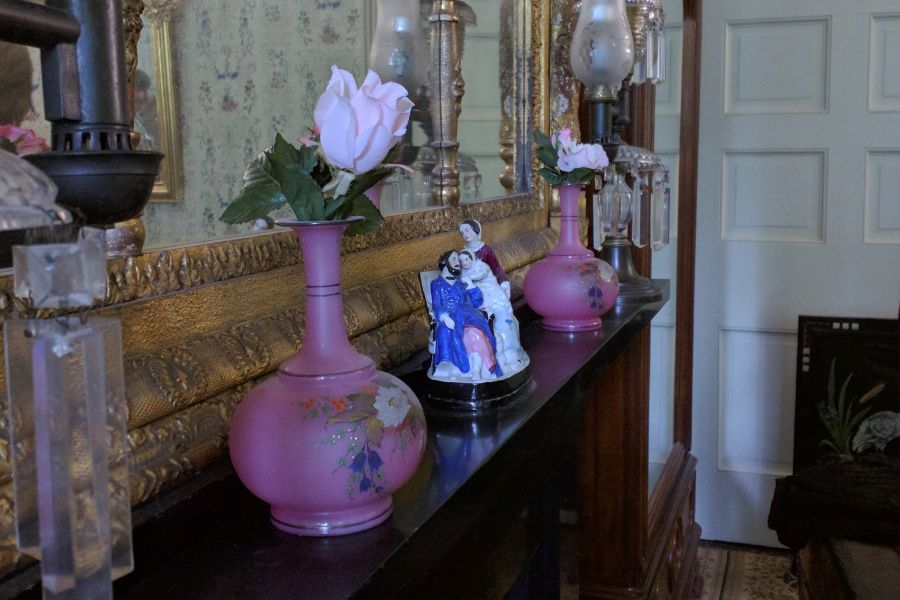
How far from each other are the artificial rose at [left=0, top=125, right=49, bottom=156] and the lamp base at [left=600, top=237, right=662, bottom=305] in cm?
124

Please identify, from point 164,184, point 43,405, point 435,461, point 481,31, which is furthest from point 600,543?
point 43,405

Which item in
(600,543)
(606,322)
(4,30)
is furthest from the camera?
(600,543)

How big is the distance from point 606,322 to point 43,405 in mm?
1157

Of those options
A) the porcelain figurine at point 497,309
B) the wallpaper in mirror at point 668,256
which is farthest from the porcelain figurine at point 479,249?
the wallpaper in mirror at point 668,256

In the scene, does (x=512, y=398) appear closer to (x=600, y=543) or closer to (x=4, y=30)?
(x=4, y=30)

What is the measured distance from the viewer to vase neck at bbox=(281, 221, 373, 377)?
2.18ft

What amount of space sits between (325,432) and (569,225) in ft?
2.84

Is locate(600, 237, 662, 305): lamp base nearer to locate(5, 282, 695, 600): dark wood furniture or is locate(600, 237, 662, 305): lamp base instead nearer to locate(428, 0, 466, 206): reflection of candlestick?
locate(5, 282, 695, 600): dark wood furniture

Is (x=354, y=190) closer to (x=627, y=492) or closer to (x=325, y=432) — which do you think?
(x=325, y=432)

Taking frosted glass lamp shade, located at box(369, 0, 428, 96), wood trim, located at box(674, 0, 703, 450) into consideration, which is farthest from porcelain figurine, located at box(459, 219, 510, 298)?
wood trim, located at box(674, 0, 703, 450)

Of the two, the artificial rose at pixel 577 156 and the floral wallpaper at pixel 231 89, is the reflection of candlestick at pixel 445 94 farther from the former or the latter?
the floral wallpaper at pixel 231 89

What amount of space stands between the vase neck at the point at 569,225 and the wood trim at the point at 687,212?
58.2 inches

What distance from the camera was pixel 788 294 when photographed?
2.99 meters

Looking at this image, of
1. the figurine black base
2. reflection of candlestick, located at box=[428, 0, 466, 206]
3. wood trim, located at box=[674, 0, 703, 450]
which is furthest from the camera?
wood trim, located at box=[674, 0, 703, 450]
